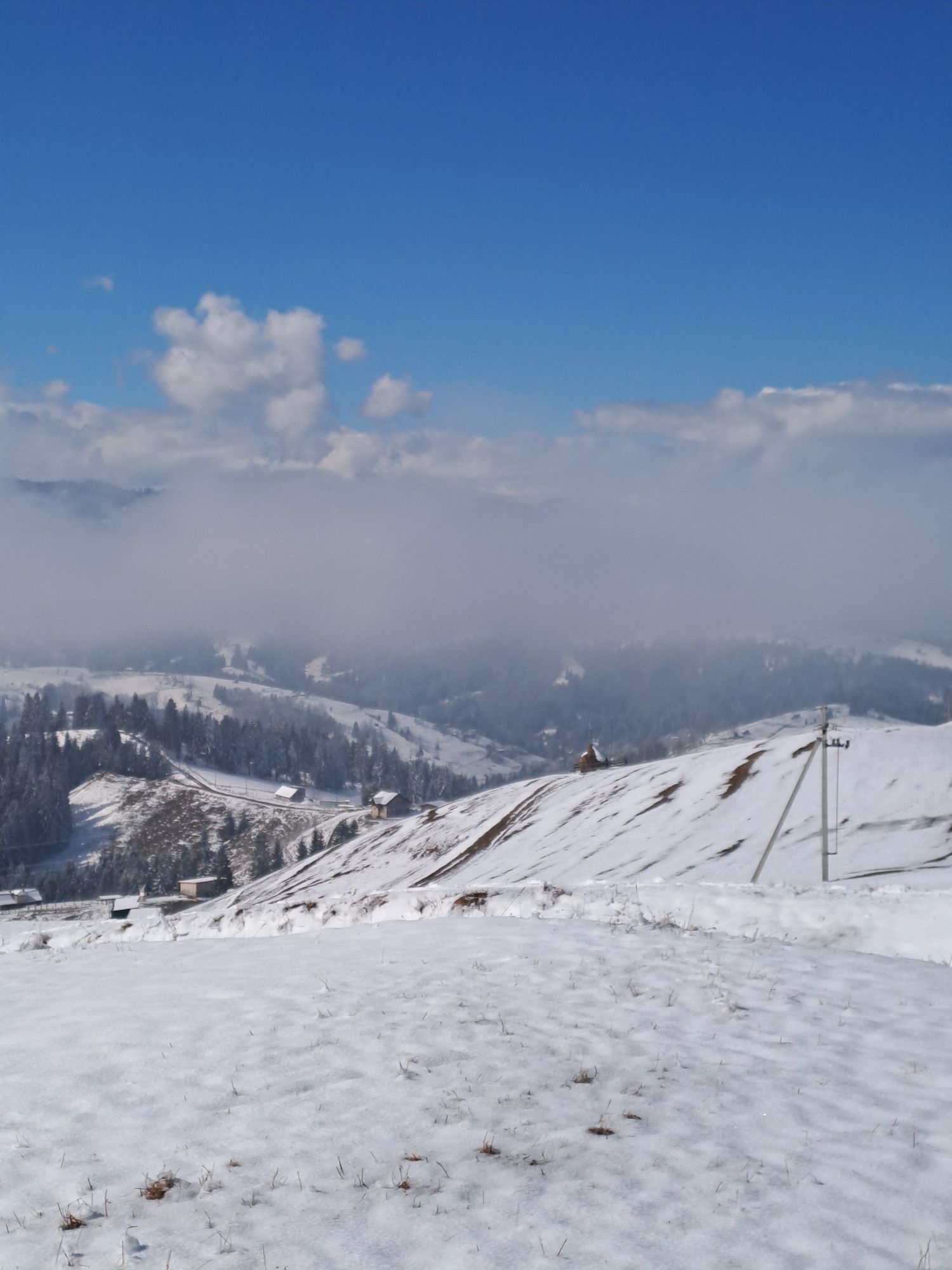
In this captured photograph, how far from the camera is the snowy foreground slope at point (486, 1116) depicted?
24.7 ft

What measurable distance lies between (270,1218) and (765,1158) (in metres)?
4.61

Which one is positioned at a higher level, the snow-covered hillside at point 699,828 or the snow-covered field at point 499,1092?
the snow-covered field at point 499,1092

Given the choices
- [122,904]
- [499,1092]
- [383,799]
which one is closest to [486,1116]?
[499,1092]

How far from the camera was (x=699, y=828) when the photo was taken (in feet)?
203

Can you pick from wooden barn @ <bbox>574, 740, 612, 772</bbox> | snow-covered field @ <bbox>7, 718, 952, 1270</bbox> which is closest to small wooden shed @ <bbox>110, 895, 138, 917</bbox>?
wooden barn @ <bbox>574, 740, 612, 772</bbox>

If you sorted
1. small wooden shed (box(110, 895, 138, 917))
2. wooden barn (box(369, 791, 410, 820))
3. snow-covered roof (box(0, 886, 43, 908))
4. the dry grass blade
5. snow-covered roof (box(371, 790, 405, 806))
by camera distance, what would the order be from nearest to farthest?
the dry grass blade → small wooden shed (box(110, 895, 138, 917)) → snow-covered roof (box(0, 886, 43, 908)) → wooden barn (box(369, 791, 410, 820)) → snow-covered roof (box(371, 790, 405, 806))

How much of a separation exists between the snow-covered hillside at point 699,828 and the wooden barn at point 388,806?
2835 inches

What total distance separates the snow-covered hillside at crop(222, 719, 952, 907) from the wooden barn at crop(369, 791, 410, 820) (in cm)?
7201

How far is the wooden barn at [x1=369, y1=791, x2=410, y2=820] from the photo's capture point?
17288 cm

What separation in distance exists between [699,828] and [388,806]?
4644 inches

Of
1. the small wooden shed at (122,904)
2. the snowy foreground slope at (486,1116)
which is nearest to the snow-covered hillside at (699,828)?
the small wooden shed at (122,904)

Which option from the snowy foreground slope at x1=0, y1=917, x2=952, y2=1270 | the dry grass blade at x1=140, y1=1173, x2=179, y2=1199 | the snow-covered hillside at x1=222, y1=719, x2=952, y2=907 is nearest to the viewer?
the snowy foreground slope at x1=0, y1=917, x2=952, y2=1270

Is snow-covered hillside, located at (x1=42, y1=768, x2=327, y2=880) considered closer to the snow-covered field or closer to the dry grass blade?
the snow-covered field

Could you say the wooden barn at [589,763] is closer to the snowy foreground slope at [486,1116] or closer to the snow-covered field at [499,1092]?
the snow-covered field at [499,1092]
